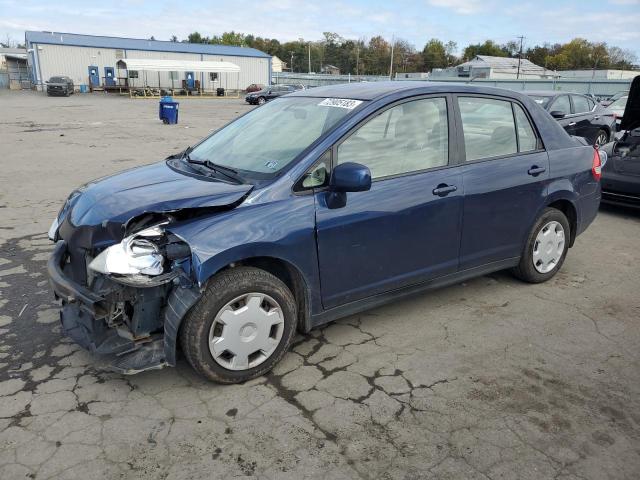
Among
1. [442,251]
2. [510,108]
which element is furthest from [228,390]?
[510,108]

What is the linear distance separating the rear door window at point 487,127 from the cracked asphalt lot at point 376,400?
1.28 meters

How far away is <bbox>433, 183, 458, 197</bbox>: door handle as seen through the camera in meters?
3.69

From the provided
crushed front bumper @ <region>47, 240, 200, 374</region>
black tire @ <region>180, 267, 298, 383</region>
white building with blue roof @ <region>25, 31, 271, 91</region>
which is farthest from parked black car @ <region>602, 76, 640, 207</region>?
white building with blue roof @ <region>25, 31, 271, 91</region>

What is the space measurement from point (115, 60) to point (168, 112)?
37.3 metres

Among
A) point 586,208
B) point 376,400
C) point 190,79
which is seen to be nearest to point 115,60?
point 190,79

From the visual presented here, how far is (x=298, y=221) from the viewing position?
3139mm

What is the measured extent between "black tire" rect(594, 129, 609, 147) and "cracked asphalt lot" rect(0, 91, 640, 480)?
8800 mm

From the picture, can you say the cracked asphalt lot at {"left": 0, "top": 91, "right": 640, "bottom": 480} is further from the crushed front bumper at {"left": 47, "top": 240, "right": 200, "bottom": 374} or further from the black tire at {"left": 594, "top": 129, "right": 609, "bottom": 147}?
the black tire at {"left": 594, "top": 129, "right": 609, "bottom": 147}

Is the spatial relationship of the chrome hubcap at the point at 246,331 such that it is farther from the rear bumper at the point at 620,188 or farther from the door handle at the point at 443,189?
the rear bumper at the point at 620,188

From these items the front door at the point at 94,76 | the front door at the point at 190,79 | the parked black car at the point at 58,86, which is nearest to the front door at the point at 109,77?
the front door at the point at 94,76

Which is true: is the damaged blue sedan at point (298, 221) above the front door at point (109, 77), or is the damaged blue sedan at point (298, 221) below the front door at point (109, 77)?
below

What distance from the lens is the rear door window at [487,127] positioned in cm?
395

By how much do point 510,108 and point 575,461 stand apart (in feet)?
9.32

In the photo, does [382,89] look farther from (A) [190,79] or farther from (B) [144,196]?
(A) [190,79]
